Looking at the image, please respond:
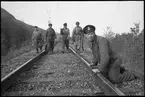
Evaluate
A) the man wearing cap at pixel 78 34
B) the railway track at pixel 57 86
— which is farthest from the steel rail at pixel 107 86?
the man wearing cap at pixel 78 34

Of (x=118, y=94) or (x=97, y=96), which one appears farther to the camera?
(x=97, y=96)

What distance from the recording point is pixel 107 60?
Result: 4.19m

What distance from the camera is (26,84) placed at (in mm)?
4477

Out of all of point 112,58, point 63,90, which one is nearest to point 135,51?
point 112,58

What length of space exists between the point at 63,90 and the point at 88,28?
61.1 inches

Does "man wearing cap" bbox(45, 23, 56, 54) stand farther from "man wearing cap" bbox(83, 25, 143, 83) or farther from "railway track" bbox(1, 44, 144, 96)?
"man wearing cap" bbox(83, 25, 143, 83)

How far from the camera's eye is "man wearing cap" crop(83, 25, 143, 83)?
4215mm

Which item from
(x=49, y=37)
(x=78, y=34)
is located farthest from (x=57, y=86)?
(x=78, y=34)

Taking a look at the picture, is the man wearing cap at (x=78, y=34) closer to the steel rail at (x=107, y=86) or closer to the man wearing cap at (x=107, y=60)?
the man wearing cap at (x=107, y=60)

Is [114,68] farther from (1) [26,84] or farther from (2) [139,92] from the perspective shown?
(1) [26,84]

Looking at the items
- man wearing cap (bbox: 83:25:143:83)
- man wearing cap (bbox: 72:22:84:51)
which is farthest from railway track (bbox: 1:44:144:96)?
man wearing cap (bbox: 72:22:84:51)

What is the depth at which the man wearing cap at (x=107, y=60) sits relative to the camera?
166 inches

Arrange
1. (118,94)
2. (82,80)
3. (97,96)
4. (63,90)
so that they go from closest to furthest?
(118,94)
(97,96)
(63,90)
(82,80)

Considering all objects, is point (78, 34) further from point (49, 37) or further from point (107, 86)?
point (107, 86)
